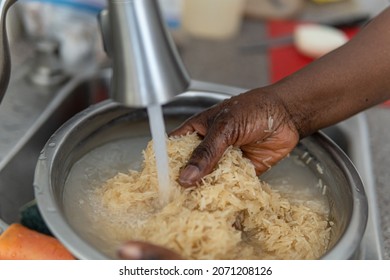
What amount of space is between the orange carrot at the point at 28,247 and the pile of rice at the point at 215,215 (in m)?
0.09

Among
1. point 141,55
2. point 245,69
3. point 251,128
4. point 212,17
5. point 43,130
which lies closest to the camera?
point 141,55

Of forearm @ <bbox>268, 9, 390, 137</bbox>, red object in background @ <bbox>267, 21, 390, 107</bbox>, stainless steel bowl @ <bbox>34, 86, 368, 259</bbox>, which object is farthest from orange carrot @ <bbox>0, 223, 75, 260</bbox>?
red object in background @ <bbox>267, 21, 390, 107</bbox>

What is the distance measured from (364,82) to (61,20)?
2.91 ft

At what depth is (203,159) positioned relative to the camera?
2.70 ft

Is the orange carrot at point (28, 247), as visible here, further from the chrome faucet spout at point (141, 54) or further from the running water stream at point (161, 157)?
the chrome faucet spout at point (141, 54)

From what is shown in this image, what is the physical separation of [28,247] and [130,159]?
239 millimetres

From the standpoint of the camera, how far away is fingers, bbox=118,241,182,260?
67cm

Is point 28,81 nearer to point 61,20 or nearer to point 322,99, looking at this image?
point 61,20

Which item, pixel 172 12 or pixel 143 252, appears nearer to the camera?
pixel 143 252

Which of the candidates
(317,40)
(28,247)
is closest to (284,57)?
(317,40)

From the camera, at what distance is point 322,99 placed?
38.9 inches

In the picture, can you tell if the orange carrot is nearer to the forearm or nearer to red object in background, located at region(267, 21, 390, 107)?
the forearm

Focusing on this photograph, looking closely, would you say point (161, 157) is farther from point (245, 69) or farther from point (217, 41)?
point (217, 41)
